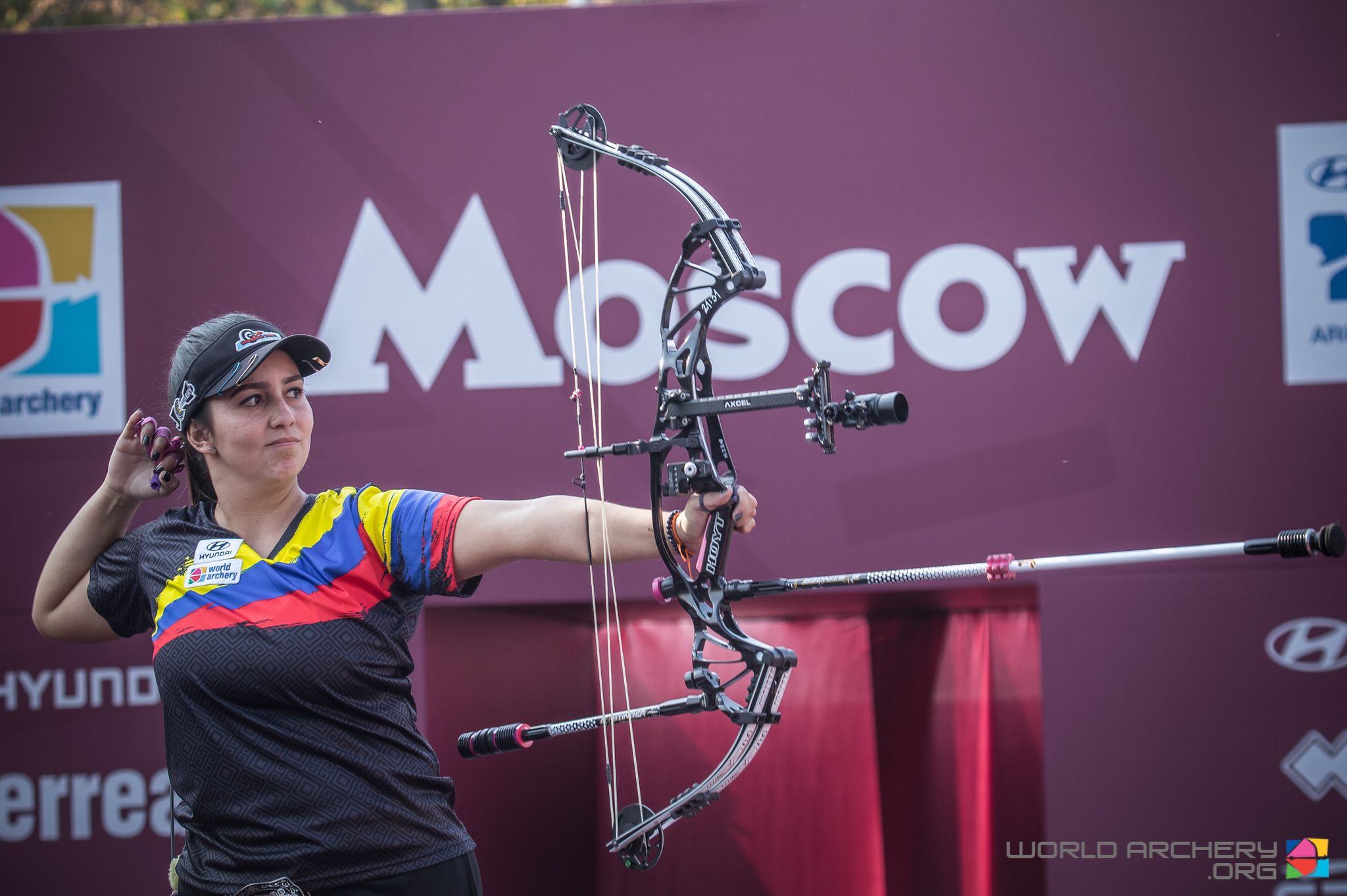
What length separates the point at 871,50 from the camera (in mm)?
2832

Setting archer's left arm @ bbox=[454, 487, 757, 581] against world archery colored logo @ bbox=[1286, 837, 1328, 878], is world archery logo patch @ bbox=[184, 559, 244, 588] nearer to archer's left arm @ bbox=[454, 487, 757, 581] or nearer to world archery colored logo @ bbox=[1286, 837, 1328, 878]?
archer's left arm @ bbox=[454, 487, 757, 581]

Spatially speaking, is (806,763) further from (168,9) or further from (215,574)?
(168,9)

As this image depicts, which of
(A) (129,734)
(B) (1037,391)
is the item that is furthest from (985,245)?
(A) (129,734)

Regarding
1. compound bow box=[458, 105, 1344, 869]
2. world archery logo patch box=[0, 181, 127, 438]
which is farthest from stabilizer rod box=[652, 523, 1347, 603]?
world archery logo patch box=[0, 181, 127, 438]

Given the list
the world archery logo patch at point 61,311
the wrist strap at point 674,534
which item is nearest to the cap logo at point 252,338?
the wrist strap at point 674,534

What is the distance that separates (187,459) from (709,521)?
0.83 metres

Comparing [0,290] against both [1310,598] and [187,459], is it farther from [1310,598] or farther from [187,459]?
[1310,598]

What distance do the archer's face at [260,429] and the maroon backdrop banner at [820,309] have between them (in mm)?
1170

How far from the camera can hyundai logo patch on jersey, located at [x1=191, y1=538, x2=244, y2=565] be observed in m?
1.68

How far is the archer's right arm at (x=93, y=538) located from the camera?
188 centimetres

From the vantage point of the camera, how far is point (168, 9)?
28.2 ft

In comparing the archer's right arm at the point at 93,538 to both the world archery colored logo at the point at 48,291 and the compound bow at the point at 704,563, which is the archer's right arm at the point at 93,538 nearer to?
the compound bow at the point at 704,563

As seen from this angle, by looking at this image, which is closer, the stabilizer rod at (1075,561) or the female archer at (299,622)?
the stabilizer rod at (1075,561)

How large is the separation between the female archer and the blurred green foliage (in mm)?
4963
